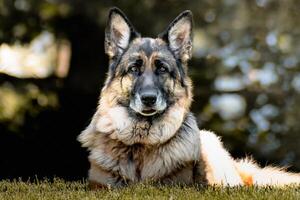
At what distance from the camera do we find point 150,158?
6.83m

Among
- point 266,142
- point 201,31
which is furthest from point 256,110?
point 201,31

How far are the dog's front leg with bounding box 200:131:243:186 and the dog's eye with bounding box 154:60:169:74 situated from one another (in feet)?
3.05

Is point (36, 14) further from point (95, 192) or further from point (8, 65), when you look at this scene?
point (95, 192)

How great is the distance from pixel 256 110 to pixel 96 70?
3.07 m

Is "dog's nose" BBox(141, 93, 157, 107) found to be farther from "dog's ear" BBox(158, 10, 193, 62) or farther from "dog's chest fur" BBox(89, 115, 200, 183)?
"dog's ear" BBox(158, 10, 193, 62)

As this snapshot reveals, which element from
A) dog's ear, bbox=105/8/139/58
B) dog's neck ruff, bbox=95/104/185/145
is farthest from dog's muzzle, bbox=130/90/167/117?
dog's ear, bbox=105/8/139/58

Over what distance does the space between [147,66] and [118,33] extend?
0.57 m

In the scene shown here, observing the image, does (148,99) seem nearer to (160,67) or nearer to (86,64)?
(160,67)

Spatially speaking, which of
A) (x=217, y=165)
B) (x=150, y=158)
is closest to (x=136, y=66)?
(x=150, y=158)

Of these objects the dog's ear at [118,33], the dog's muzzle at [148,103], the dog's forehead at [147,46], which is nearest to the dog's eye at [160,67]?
the dog's forehead at [147,46]

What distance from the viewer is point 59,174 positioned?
36.8 ft

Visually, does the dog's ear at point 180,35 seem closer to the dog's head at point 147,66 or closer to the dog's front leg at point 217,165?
the dog's head at point 147,66

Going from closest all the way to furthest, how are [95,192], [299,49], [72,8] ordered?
[95,192] < [72,8] < [299,49]

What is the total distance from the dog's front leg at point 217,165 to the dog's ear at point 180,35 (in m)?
0.98
